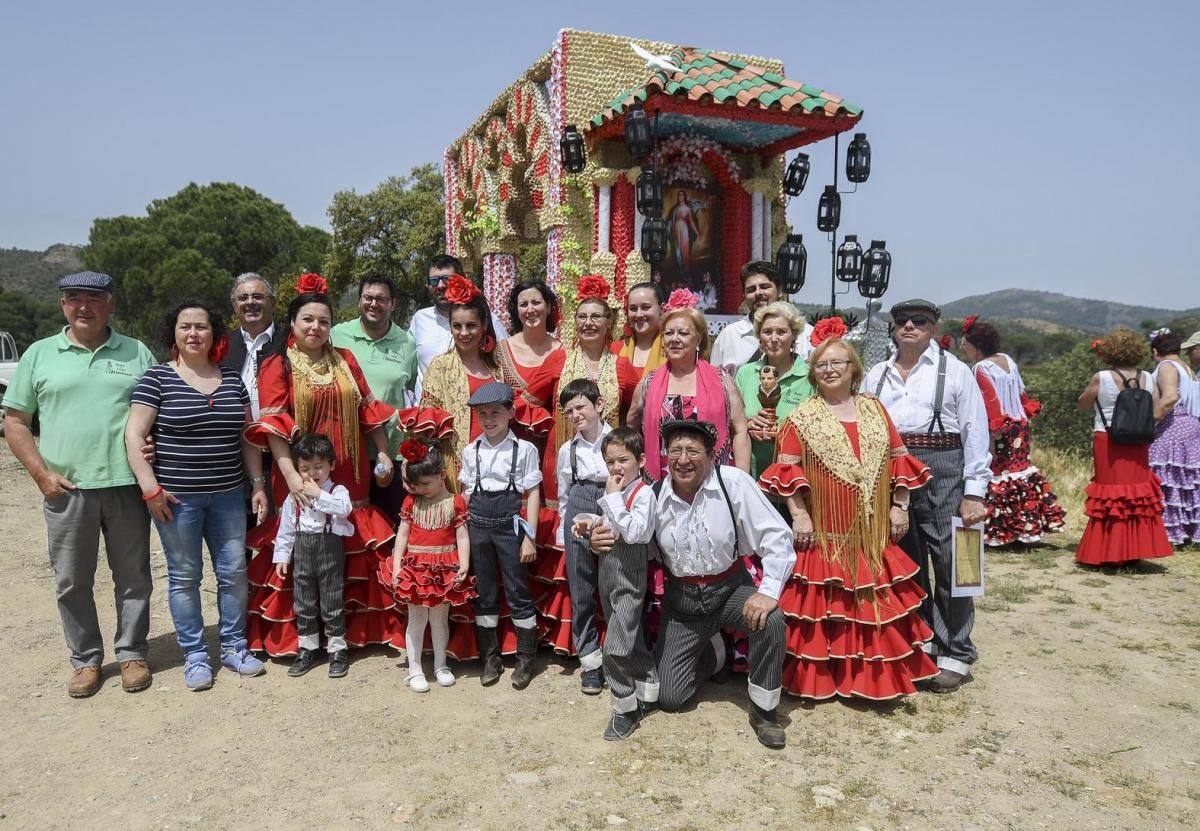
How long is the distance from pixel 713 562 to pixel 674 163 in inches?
351

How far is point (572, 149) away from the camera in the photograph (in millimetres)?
10562

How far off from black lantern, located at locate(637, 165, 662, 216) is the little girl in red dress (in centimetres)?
675

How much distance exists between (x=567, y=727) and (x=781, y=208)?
1037cm

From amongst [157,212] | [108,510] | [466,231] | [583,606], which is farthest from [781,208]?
[157,212]

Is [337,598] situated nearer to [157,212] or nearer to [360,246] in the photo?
[360,246]

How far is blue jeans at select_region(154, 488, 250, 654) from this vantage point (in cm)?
387

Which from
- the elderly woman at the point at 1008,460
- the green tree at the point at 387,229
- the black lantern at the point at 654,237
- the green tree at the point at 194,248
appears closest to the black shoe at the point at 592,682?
the elderly woman at the point at 1008,460

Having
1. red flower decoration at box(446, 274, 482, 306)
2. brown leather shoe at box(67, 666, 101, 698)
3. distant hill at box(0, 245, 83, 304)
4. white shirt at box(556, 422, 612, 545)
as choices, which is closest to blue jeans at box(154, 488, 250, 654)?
brown leather shoe at box(67, 666, 101, 698)

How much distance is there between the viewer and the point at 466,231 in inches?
653

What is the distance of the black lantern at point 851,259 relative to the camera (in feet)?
32.6

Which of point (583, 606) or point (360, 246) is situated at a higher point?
point (360, 246)

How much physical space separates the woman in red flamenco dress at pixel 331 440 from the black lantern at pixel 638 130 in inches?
239

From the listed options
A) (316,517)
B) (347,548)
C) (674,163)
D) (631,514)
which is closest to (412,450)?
(316,517)

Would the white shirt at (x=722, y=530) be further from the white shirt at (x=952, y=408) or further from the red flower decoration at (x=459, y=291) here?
the red flower decoration at (x=459, y=291)
